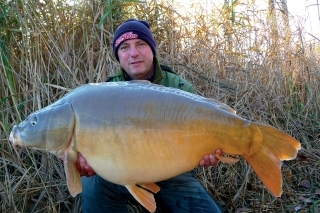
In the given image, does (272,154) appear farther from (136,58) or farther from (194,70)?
(194,70)

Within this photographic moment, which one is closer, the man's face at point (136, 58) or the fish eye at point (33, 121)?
the fish eye at point (33, 121)

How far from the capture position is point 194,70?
3094mm

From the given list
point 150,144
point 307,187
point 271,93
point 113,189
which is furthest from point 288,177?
point 150,144

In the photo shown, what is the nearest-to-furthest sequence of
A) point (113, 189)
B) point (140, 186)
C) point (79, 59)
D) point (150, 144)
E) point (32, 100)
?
point (150, 144) → point (140, 186) → point (113, 189) → point (32, 100) → point (79, 59)

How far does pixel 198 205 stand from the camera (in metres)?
2.05

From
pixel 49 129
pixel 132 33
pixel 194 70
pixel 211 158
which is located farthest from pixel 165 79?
pixel 49 129

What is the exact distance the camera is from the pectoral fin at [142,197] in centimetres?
163

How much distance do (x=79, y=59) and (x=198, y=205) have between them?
1.37 meters

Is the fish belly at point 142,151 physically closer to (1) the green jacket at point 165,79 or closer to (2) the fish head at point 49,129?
(2) the fish head at point 49,129

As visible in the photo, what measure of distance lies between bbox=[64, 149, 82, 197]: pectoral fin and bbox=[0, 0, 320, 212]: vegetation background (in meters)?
0.61

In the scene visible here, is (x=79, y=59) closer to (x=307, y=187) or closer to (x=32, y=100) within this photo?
(x=32, y=100)

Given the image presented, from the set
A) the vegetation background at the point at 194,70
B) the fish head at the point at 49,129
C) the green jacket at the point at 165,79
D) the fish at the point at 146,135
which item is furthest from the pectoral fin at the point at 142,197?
the green jacket at the point at 165,79

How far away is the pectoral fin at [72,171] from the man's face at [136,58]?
0.83 m

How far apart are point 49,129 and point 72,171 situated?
192 mm
